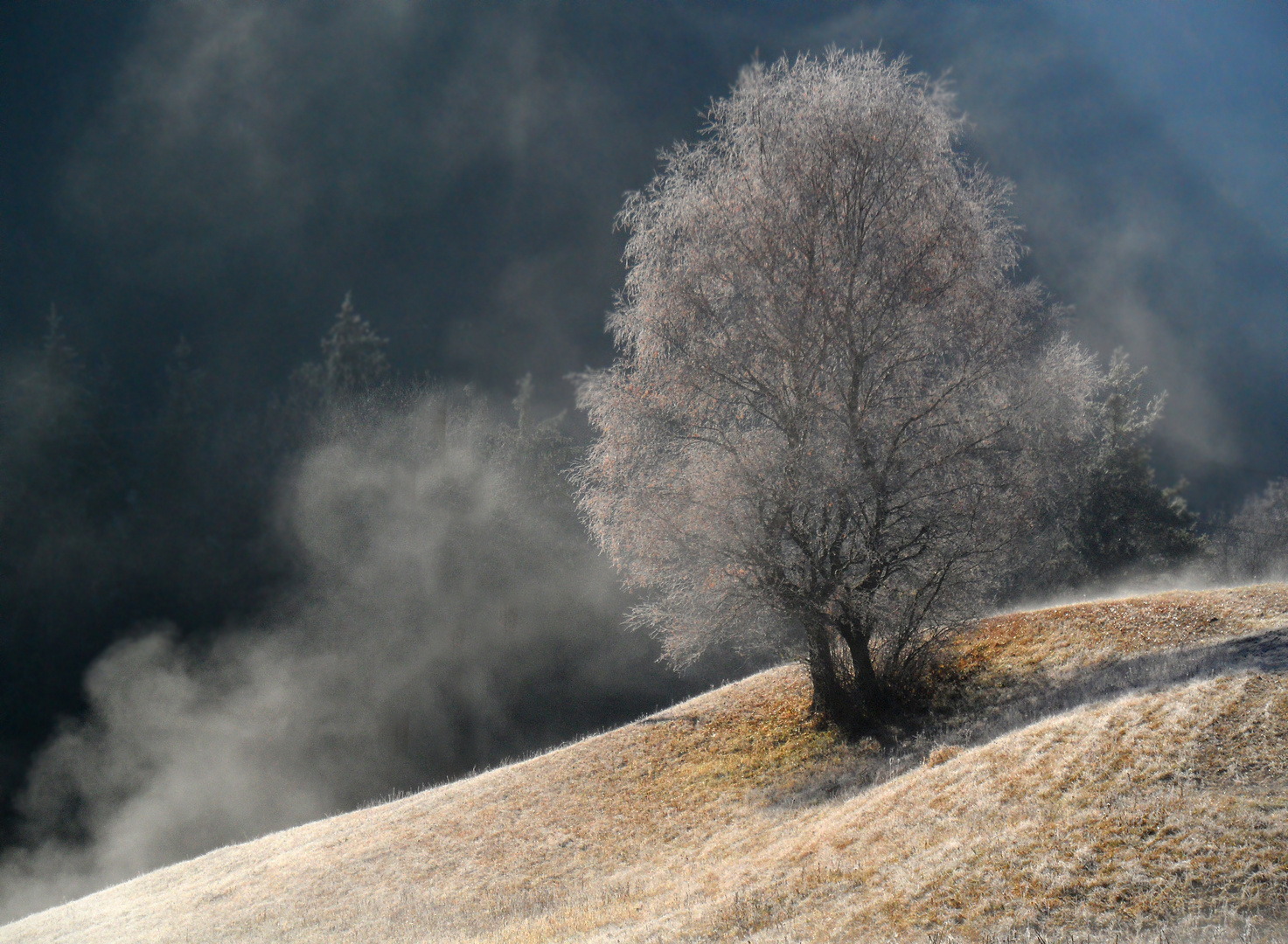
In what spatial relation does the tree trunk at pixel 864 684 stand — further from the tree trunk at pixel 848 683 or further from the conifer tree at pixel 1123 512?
the conifer tree at pixel 1123 512

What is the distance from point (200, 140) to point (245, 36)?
51.7 metres

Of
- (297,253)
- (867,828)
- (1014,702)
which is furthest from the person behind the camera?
(297,253)

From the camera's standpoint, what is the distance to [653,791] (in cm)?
1118

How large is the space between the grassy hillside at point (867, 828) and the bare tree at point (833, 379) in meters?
1.92

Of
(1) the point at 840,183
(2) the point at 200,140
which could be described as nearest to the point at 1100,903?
(1) the point at 840,183

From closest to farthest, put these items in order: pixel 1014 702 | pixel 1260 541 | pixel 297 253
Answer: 1. pixel 1014 702
2. pixel 1260 541
3. pixel 297 253

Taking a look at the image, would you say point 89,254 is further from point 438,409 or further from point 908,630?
point 908,630

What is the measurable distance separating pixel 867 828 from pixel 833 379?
19.7ft

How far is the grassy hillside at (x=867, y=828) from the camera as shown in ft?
16.7

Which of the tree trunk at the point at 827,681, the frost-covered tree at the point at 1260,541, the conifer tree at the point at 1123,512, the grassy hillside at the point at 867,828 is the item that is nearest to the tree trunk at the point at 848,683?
the tree trunk at the point at 827,681

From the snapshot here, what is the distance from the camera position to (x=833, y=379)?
11086 mm

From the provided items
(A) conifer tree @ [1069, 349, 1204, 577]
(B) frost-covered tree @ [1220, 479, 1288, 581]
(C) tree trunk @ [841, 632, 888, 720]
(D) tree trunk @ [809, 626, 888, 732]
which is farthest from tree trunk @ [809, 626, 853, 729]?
(A) conifer tree @ [1069, 349, 1204, 577]

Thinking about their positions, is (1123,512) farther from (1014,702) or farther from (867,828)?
(867,828)

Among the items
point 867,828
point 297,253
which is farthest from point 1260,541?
point 297,253
